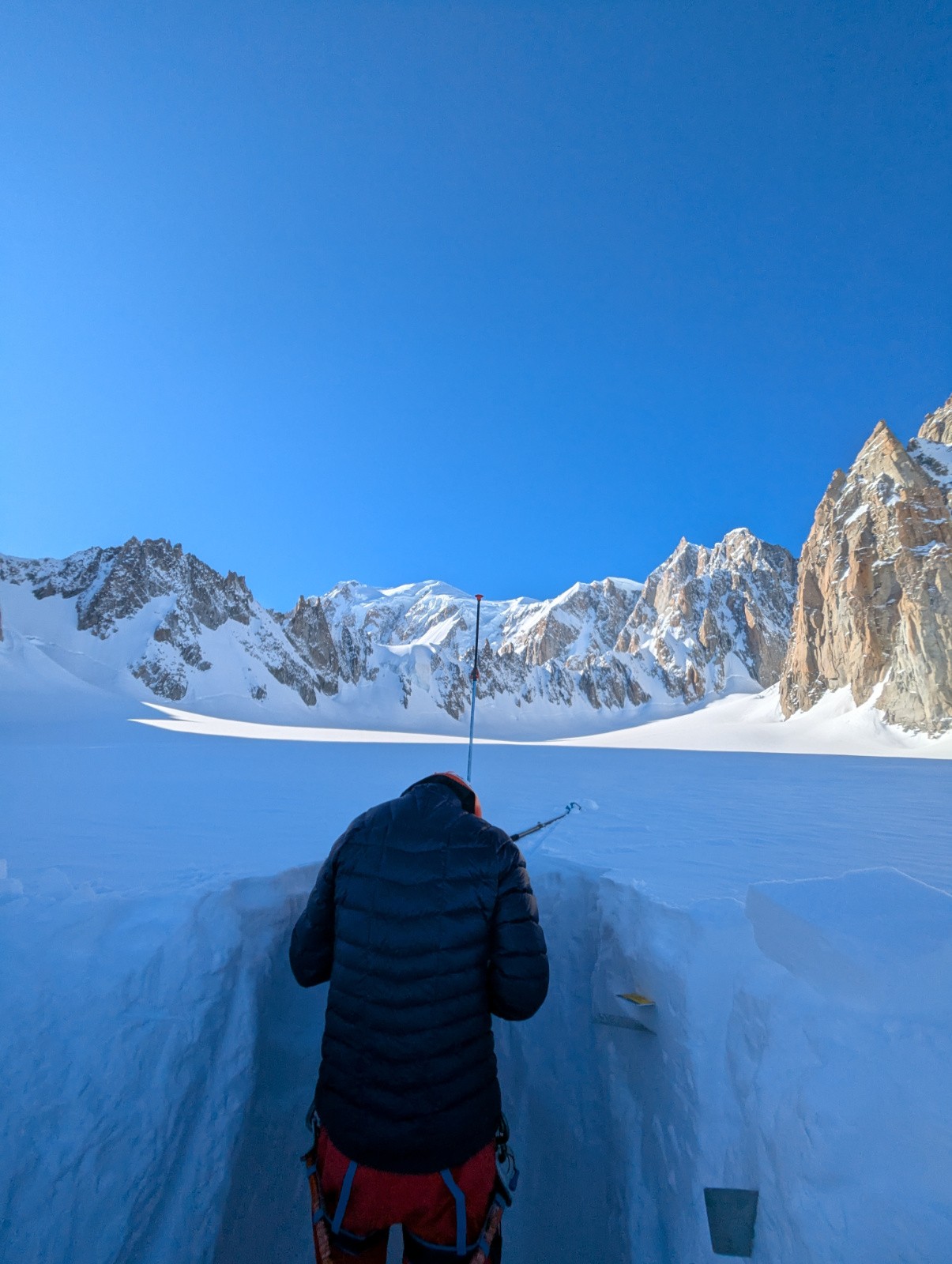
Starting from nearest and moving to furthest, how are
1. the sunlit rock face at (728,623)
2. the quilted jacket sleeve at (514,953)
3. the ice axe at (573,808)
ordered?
the quilted jacket sleeve at (514,953), the ice axe at (573,808), the sunlit rock face at (728,623)

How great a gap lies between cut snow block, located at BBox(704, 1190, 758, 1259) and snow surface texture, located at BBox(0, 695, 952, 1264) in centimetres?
5

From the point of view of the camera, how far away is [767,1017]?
2809mm

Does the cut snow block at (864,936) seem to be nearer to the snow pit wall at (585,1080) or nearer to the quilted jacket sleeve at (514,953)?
the snow pit wall at (585,1080)

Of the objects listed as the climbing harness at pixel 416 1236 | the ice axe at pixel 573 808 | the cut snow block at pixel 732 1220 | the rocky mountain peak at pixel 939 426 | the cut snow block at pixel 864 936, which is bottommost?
the cut snow block at pixel 732 1220

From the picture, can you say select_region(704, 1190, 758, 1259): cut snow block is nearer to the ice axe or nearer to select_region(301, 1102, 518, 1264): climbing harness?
select_region(301, 1102, 518, 1264): climbing harness

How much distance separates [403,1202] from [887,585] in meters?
45.2

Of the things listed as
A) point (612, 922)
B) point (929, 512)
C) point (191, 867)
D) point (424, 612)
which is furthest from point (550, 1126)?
point (424, 612)

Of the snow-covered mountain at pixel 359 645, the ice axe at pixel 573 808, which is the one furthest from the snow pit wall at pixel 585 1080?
the snow-covered mountain at pixel 359 645

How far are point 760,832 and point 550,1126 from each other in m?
4.01

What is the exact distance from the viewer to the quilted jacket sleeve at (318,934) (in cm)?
239

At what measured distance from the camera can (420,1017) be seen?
6.97ft

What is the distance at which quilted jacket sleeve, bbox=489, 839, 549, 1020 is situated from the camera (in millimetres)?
2219

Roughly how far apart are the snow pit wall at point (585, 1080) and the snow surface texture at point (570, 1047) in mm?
12

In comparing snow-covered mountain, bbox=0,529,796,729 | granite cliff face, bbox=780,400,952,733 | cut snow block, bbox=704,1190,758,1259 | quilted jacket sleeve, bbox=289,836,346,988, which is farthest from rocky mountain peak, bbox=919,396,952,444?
snow-covered mountain, bbox=0,529,796,729
